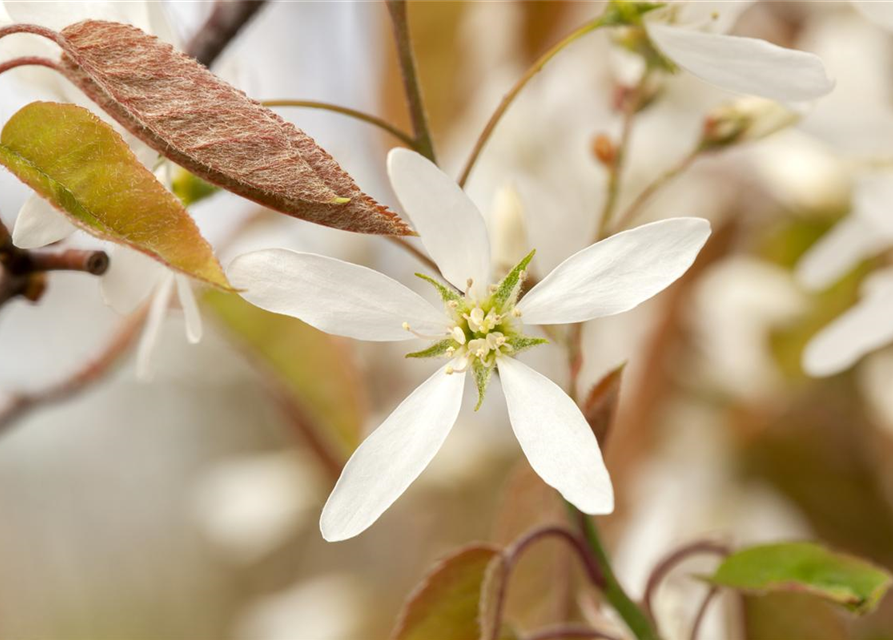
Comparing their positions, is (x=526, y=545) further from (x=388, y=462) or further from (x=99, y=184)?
(x=99, y=184)

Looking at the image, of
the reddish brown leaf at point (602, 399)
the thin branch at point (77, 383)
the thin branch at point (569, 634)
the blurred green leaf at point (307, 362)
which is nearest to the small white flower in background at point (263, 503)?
the blurred green leaf at point (307, 362)

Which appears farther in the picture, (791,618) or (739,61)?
(791,618)

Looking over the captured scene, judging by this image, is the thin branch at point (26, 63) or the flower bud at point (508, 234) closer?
the thin branch at point (26, 63)

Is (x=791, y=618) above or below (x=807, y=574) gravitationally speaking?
below

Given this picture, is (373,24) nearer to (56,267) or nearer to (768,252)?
(768,252)

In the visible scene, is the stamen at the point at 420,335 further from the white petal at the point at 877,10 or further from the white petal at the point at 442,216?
the white petal at the point at 877,10

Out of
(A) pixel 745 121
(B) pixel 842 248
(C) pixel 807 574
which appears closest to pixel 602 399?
(C) pixel 807 574

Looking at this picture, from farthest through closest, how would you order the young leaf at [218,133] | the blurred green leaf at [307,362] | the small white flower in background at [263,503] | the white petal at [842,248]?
the small white flower in background at [263,503] < the blurred green leaf at [307,362] < the white petal at [842,248] < the young leaf at [218,133]
